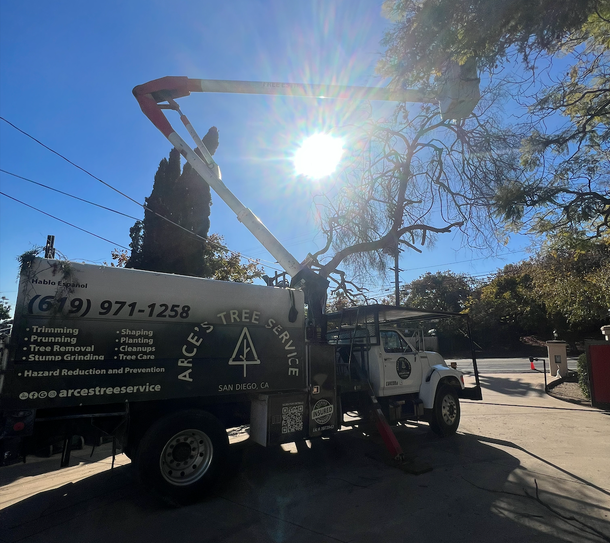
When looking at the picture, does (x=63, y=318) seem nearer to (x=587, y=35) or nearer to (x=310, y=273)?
(x=310, y=273)

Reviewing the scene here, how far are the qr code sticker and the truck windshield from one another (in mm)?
2565

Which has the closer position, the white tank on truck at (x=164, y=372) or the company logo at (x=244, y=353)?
the white tank on truck at (x=164, y=372)

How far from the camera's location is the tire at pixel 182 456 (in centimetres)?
473

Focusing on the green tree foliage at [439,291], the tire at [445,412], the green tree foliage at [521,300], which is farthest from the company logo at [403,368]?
the green tree foliage at [439,291]

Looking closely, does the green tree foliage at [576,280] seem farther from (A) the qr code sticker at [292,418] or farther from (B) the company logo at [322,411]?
(A) the qr code sticker at [292,418]

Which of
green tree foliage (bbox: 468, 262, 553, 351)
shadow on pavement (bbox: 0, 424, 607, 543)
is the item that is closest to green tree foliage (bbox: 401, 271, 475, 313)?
green tree foliage (bbox: 468, 262, 553, 351)

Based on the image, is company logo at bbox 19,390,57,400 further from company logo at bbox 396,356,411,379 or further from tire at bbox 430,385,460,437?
tire at bbox 430,385,460,437

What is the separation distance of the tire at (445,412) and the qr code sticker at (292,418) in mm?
3529

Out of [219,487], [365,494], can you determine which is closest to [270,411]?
[219,487]

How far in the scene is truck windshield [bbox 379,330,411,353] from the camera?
808cm

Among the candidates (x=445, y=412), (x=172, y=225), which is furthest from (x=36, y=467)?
(x=172, y=225)

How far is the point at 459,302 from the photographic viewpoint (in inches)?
1912

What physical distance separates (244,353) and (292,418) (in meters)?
1.25

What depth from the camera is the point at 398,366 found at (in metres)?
8.05
